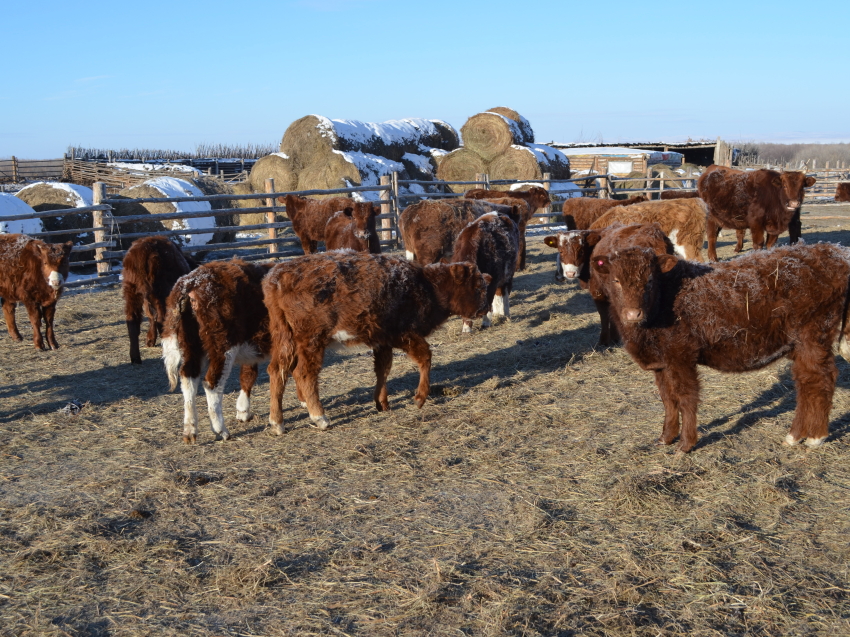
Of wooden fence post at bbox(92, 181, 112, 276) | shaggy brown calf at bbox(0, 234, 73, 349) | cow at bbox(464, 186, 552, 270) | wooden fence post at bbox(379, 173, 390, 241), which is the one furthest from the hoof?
wooden fence post at bbox(379, 173, 390, 241)

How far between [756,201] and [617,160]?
22.9m

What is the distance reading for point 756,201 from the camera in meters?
14.1

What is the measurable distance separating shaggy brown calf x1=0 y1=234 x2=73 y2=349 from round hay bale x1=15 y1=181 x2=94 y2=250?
5.62 m

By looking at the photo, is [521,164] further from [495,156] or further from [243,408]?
[243,408]

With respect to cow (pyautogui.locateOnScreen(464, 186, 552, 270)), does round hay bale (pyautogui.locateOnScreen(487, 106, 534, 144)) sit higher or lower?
higher

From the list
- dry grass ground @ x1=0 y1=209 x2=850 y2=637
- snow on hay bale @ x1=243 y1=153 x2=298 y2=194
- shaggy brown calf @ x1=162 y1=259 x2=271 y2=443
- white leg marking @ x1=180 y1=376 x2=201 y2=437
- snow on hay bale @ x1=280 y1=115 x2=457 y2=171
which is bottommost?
dry grass ground @ x1=0 y1=209 x2=850 y2=637

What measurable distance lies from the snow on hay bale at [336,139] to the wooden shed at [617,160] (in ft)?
40.9

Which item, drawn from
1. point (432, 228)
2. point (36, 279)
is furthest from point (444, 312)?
point (36, 279)

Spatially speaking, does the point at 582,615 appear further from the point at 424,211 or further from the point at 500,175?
the point at 500,175

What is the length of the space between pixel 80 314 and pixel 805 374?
10009mm

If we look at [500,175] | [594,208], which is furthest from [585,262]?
[500,175]

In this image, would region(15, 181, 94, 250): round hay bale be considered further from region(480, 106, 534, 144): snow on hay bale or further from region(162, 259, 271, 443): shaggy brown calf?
A: region(480, 106, 534, 144): snow on hay bale

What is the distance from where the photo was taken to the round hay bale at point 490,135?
23781mm

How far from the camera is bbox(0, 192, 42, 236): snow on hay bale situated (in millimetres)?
13273
